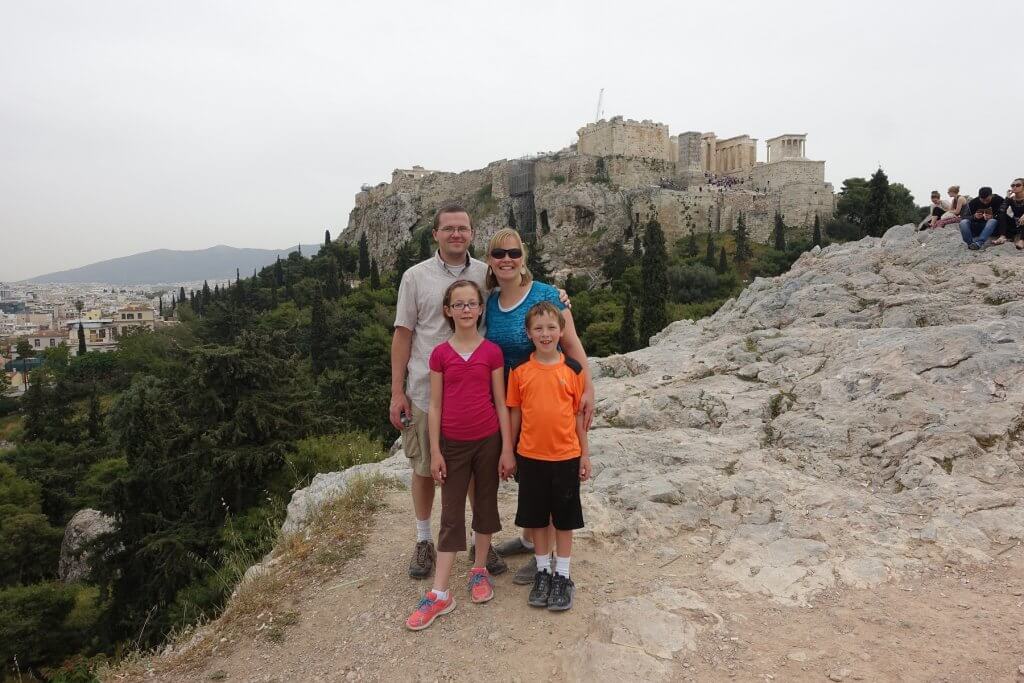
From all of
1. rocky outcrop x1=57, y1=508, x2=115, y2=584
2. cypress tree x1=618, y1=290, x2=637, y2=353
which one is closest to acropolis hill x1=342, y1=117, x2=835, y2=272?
cypress tree x1=618, y1=290, x2=637, y2=353

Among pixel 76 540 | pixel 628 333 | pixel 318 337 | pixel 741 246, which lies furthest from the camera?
A: pixel 741 246

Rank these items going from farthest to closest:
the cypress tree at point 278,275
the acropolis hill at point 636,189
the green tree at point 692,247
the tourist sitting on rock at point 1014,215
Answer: the cypress tree at point 278,275, the acropolis hill at point 636,189, the green tree at point 692,247, the tourist sitting on rock at point 1014,215

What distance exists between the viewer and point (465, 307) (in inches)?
125

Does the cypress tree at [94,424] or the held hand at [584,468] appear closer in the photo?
the held hand at [584,468]

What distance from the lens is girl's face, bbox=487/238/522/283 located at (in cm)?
319

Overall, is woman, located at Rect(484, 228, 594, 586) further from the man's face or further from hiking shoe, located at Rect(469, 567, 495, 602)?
hiking shoe, located at Rect(469, 567, 495, 602)

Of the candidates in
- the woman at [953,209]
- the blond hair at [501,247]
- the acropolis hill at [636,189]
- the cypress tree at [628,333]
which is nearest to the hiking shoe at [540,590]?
the blond hair at [501,247]

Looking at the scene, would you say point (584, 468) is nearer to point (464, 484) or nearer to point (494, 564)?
point (464, 484)

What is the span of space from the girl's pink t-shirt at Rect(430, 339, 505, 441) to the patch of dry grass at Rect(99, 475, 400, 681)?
150 centimetres

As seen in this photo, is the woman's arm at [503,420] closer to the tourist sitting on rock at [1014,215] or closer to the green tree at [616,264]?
the tourist sitting on rock at [1014,215]

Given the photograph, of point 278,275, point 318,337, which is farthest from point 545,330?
point 278,275

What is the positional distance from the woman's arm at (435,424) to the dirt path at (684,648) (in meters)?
0.80

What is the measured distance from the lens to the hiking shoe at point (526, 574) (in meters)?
3.52

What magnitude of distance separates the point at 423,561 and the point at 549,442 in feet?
4.07
